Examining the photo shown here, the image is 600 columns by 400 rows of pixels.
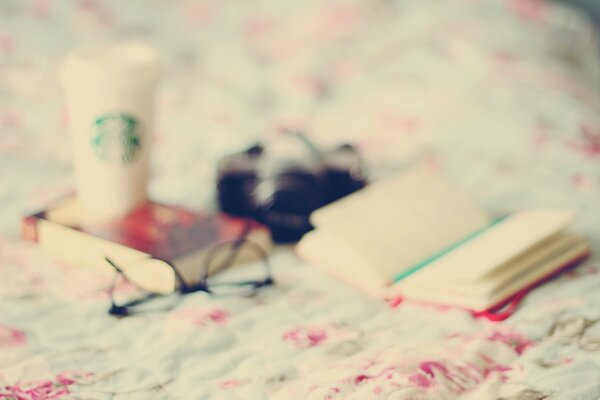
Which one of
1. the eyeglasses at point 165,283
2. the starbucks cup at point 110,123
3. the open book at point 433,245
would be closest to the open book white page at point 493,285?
the open book at point 433,245

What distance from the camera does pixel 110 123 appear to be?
0.86 metres

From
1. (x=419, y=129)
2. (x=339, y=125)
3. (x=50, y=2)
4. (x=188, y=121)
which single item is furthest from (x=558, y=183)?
(x=50, y=2)

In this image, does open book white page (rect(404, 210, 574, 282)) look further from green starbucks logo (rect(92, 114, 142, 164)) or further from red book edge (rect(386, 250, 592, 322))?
green starbucks logo (rect(92, 114, 142, 164))

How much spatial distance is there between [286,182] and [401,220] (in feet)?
0.45

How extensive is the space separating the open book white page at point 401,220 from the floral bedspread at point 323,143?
0.05 m

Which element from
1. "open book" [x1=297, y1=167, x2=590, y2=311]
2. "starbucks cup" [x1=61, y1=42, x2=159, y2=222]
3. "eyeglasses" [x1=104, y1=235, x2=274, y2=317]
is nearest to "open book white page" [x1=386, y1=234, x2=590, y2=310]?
"open book" [x1=297, y1=167, x2=590, y2=311]

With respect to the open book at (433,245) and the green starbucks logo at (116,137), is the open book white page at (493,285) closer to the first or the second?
the open book at (433,245)

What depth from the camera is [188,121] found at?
130 cm

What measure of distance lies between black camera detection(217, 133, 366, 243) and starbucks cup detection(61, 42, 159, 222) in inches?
4.3

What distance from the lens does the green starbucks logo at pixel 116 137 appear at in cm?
86

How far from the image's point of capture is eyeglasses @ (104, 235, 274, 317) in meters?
0.77

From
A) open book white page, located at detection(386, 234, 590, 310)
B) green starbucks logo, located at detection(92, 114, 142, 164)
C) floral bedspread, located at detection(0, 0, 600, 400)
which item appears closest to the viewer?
floral bedspread, located at detection(0, 0, 600, 400)

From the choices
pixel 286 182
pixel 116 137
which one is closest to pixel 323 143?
pixel 286 182

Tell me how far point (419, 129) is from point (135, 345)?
682 millimetres
